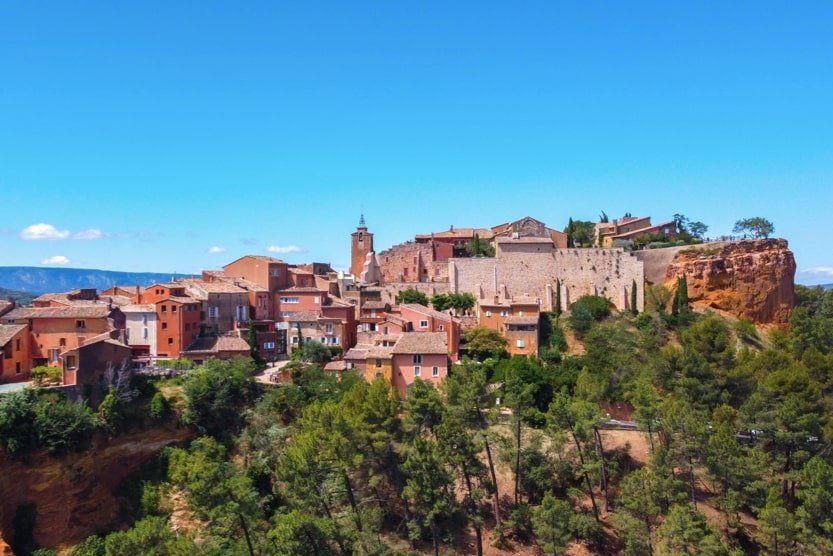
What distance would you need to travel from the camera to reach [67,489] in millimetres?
34812

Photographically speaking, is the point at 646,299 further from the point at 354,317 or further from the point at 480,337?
the point at 354,317

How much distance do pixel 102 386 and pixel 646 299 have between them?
45943 millimetres

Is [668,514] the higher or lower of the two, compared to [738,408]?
lower

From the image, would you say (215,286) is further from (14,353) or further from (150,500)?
(150,500)

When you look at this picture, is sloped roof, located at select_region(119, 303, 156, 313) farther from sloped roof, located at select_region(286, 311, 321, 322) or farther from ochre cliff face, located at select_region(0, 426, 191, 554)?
ochre cliff face, located at select_region(0, 426, 191, 554)

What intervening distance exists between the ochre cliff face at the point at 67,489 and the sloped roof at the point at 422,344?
18166 mm

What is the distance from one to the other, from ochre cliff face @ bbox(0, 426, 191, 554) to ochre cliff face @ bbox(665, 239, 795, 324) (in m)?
48.6

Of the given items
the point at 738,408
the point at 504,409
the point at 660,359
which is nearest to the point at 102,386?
the point at 504,409

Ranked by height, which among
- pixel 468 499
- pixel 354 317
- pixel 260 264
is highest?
pixel 260 264

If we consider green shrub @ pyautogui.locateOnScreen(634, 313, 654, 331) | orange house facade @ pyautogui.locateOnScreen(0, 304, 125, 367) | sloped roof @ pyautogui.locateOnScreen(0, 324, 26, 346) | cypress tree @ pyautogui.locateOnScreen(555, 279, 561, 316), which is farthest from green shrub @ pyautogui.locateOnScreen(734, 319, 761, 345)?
sloped roof @ pyautogui.locateOnScreen(0, 324, 26, 346)

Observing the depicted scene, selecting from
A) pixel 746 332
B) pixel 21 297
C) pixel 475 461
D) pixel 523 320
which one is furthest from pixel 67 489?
pixel 21 297

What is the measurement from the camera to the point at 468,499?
34875 millimetres

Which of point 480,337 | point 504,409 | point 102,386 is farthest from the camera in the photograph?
point 480,337

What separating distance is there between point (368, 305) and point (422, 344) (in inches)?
433
